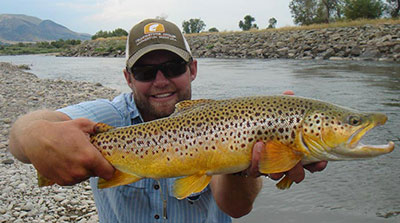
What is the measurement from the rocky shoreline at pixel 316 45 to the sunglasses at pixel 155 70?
20.1 meters

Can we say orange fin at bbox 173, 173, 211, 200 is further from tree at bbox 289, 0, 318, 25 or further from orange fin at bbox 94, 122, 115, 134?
tree at bbox 289, 0, 318, 25

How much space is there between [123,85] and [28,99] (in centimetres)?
598

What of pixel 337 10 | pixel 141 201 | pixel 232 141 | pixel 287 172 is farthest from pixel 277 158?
pixel 337 10

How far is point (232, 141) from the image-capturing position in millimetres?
2221

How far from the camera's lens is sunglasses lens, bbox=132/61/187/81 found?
3.14m

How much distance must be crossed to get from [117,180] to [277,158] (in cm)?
103

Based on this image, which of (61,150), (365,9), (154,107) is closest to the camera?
(61,150)

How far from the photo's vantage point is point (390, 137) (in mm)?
7238

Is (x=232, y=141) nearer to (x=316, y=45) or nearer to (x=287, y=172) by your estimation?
(x=287, y=172)

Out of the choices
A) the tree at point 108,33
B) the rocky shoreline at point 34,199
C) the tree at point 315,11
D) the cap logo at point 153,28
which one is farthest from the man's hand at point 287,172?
the tree at point 108,33

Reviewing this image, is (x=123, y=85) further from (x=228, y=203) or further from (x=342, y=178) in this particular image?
(x=228, y=203)

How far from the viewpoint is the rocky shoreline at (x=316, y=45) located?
2161 centimetres

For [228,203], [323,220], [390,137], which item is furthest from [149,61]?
[390,137]

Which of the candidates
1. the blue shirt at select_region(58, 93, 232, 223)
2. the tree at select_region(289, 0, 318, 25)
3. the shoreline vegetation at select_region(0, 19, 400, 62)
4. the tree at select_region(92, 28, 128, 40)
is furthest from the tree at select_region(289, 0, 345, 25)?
the blue shirt at select_region(58, 93, 232, 223)
